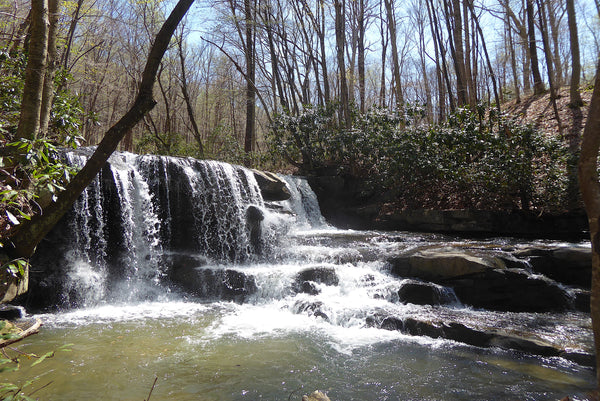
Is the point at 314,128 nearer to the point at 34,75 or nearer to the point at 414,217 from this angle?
the point at 414,217

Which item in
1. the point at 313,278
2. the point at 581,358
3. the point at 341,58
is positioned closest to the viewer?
the point at 581,358

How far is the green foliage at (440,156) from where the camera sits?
348 inches

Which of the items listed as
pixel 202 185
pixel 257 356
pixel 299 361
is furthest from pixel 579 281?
pixel 202 185

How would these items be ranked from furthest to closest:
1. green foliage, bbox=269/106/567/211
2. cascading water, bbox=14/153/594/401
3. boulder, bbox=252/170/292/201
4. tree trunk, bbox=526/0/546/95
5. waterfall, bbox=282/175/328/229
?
tree trunk, bbox=526/0/546/95 → waterfall, bbox=282/175/328/229 → boulder, bbox=252/170/292/201 → green foliage, bbox=269/106/567/211 → cascading water, bbox=14/153/594/401

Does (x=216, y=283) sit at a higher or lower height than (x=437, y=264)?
lower

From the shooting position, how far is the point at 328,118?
531 inches

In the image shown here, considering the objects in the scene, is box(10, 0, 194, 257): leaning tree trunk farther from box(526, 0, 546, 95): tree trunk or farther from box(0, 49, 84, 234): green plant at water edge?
box(526, 0, 546, 95): tree trunk

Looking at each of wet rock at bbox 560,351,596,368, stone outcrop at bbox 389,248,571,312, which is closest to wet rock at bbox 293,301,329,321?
stone outcrop at bbox 389,248,571,312

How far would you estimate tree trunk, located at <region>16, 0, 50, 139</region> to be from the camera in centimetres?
296

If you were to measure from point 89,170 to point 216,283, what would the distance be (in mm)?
4635

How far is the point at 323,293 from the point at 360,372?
246 centimetres

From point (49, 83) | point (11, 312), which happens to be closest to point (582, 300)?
point (49, 83)

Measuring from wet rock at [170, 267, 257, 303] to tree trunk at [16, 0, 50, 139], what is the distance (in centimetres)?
442

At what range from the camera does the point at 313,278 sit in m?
6.57
